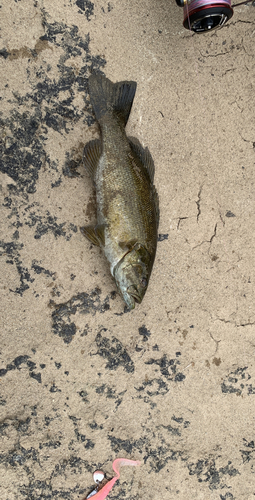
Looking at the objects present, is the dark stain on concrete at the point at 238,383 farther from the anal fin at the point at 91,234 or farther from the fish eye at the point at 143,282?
the anal fin at the point at 91,234

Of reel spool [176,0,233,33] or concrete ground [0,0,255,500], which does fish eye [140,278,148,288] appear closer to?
concrete ground [0,0,255,500]

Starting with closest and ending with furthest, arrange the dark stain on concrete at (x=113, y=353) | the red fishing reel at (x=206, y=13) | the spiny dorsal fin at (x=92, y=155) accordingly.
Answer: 1. the red fishing reel at (x=206, y=13)
2. the spiny dorsal fin at (x=92, y=155)
3. the dark stain on concrete at (x=113, y=353)

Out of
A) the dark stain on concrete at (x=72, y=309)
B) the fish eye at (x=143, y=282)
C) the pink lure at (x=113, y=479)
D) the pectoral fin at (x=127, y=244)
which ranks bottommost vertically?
the pink lure at (x=113, y=479)

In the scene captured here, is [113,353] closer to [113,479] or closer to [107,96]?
[113,479]

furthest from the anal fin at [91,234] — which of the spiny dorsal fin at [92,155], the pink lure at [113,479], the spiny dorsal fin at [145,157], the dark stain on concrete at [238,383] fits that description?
the pink lure at [113,479]

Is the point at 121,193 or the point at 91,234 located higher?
the point at 121,193

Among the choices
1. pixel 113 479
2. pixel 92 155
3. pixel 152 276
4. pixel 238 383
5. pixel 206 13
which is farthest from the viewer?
pixel 238 383

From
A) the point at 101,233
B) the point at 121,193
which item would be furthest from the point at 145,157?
the point at 101,233
